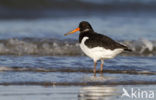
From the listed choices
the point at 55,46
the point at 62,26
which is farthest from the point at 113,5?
the point at 55,46

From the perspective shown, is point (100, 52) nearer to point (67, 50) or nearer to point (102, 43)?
point (102, 43)

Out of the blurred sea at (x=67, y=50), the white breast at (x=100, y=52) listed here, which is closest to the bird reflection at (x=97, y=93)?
the blurred sea at (x=67, y=50)

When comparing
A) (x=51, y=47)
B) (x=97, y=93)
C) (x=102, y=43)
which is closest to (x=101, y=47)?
(x=102, y=43)

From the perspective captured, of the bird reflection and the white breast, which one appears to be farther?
the white breast

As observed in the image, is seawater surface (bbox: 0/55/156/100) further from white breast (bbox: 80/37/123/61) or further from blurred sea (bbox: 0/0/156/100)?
white breast (bbox: 80/37/123/61)

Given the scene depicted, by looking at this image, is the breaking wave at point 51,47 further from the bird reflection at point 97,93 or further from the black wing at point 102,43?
the bird reflection at point 97,93

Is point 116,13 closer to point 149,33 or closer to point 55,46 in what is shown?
point 149,33

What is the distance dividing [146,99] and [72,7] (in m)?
11.1

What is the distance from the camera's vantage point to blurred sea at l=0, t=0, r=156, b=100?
7238 millimetres

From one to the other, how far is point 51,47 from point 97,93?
4764 mm

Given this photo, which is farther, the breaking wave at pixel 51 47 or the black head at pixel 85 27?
the breaking wave at pixel 51 47

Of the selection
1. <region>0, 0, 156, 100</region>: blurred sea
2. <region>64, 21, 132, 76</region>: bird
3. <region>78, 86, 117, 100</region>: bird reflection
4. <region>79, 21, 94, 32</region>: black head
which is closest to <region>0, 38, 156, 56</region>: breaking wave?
<region>0, 0, 156, 100</region>: blurred sea

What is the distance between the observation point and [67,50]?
11.2m

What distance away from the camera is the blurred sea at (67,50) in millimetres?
7238
